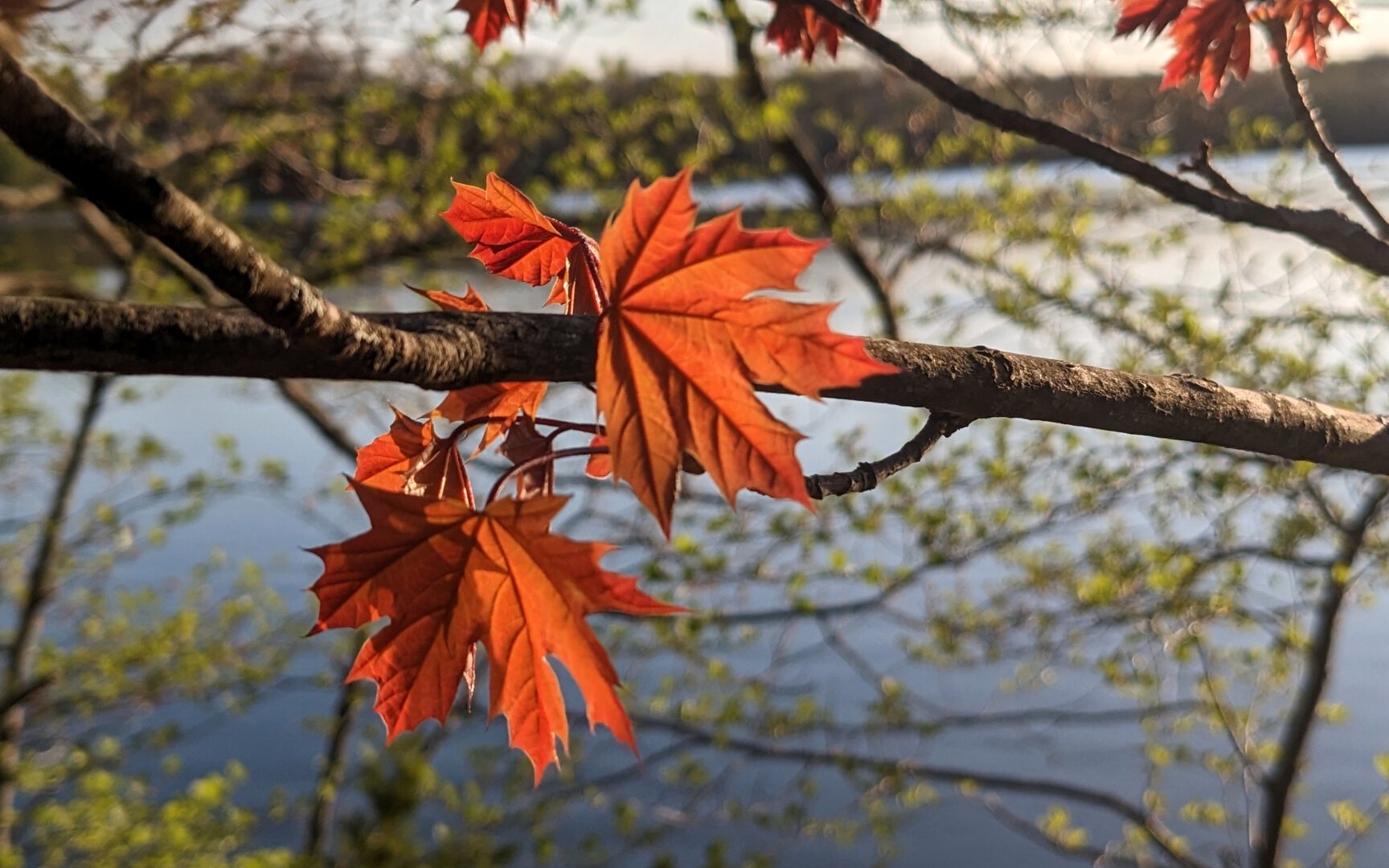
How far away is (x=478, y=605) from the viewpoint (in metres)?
0.74

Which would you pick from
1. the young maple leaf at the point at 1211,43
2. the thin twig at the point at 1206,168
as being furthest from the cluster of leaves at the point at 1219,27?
the thin twig at the point at 1206,168

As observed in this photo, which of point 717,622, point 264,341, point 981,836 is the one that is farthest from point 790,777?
point 264,341

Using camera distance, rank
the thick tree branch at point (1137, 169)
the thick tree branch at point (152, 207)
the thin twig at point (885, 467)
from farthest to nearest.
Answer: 1. the thick tree branch at point (1137, 169)
2. the thin twig at point (885, 467)
3. the thick tree branch at point (152, 207)

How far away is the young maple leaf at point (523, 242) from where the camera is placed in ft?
2.72

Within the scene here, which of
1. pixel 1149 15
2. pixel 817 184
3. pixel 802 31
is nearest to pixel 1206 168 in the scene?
pixel 1149 15

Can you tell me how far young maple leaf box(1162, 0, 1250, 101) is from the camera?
125 cm

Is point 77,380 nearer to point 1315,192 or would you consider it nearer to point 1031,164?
point 1031,164

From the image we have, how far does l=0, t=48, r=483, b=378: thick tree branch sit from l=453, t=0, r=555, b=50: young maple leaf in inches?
31.5

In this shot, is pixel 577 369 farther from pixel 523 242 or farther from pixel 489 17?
pixel 489 17

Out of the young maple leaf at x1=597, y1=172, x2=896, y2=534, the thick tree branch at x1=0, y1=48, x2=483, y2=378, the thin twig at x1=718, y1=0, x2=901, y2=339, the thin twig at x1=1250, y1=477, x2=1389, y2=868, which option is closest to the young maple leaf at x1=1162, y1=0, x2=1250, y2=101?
the young maple leaf at x1=597, y1=172, x2=896, y2=534

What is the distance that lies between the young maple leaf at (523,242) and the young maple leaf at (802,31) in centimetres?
60

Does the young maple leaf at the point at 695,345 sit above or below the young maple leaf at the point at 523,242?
below

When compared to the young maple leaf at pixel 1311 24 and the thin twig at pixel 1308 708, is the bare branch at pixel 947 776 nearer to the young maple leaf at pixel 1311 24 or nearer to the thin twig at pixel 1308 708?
the thin twig at pixel 1308 708

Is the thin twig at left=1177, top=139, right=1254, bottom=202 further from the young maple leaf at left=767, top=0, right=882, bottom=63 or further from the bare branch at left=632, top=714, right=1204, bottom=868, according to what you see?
the bare branch at left=632, top=714, right=1204, bottom=868
